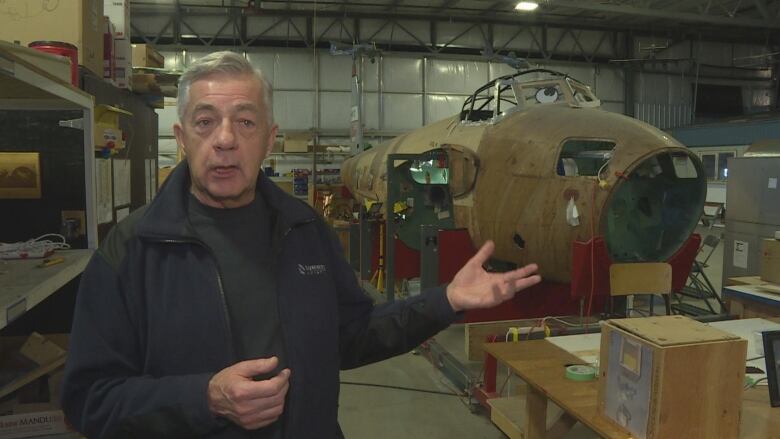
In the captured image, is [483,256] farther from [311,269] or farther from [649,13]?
[649,13]

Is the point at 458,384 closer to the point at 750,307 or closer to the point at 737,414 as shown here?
the point at 750,307

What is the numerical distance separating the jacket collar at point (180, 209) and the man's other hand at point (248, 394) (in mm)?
381

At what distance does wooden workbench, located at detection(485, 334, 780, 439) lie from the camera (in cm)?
194

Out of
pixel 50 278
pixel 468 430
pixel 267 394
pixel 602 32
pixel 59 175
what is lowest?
pixel 468 430

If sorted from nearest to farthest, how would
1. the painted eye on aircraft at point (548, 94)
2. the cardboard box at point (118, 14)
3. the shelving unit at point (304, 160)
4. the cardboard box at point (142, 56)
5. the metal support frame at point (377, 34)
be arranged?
the cardboard box at point (118, 14) → the cardboard box at point (142, 56) → the painted eye on aircraft at point (548, 94) → the shelving unit at point (304, 160) → the metal support frame at point (377, 34)

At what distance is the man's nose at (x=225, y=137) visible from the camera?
1.53m

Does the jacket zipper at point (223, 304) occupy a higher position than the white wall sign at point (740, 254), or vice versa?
the jacket zipper at point (223, 304)

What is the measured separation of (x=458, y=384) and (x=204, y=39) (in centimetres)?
1377

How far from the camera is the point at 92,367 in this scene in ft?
4.57

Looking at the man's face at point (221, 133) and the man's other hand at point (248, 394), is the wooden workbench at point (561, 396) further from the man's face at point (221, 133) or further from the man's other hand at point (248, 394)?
the man's face at point (221, 133)

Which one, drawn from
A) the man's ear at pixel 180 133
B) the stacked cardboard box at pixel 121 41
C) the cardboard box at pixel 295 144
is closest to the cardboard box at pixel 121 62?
the stacked cardboard box at pixel 121 41

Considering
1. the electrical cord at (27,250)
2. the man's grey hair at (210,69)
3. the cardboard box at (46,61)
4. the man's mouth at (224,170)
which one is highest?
Result: the cardboard box at (46,61)

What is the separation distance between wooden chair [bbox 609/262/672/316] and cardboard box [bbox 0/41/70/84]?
3.41 m

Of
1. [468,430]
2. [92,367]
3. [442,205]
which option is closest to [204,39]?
[442,205]
